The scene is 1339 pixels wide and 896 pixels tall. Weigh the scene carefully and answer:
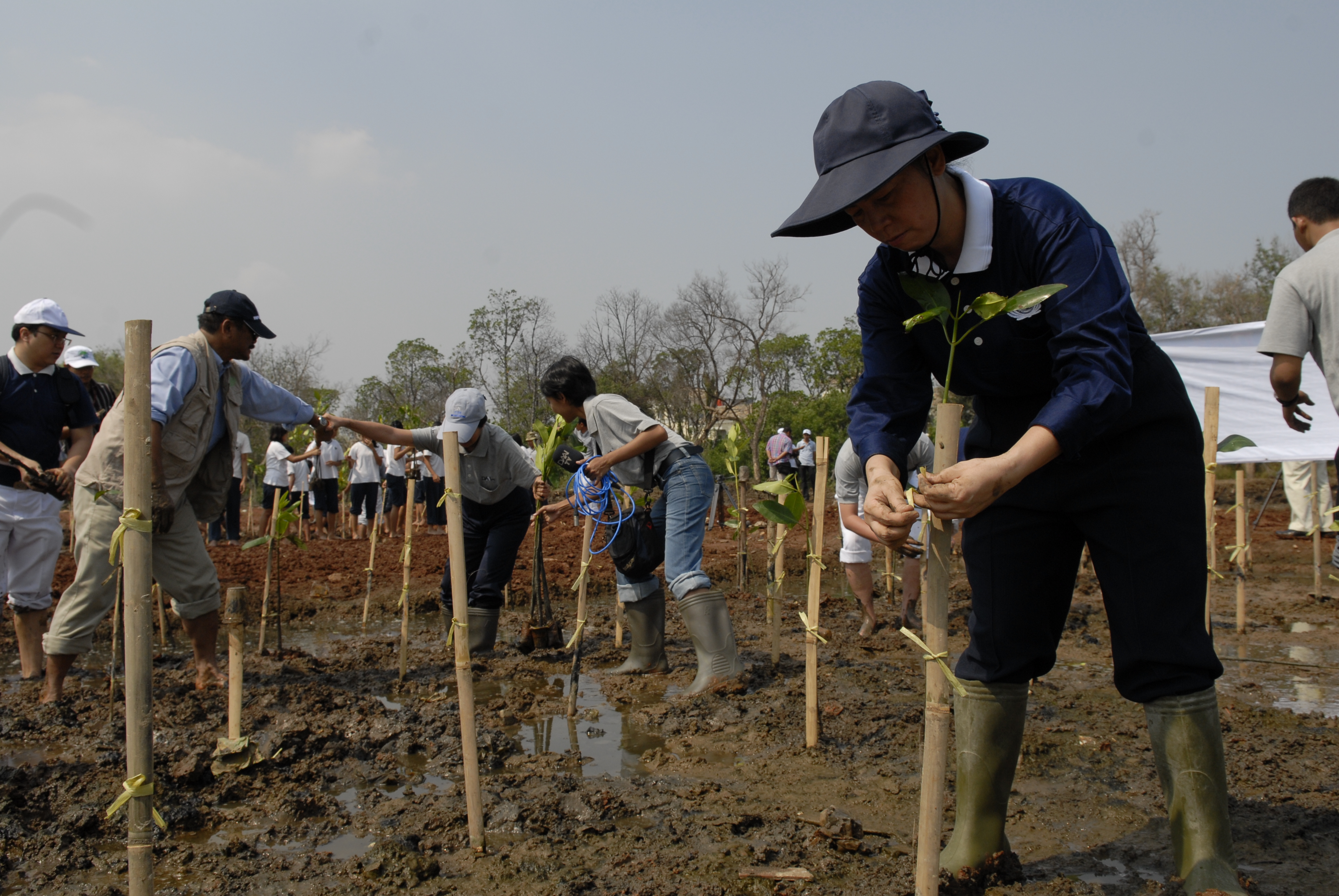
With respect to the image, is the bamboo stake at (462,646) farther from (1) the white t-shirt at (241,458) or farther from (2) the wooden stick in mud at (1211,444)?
(1) the white t-shirt at (241,458)

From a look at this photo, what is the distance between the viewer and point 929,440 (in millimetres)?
6590

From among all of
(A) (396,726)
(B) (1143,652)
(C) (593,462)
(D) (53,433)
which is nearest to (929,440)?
(C) (593,462)

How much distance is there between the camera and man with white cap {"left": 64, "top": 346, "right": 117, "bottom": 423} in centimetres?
618

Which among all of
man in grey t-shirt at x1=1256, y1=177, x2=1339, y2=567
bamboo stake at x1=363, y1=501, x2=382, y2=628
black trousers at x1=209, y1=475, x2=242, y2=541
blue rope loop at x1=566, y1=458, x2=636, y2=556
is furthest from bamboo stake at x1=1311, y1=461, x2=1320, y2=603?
black trousers at x1=209, y1=475, x2=242, y2=541

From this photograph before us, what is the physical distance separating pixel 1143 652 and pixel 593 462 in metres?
3.03

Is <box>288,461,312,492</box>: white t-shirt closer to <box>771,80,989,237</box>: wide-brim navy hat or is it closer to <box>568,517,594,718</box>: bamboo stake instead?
<box>568,517,594,718</box>: bamboo stake

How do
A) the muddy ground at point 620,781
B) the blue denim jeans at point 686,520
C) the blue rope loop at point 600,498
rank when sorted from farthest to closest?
the blue rope loop at point 600,498 → the blue denim jeans at point 686,520 → the muddy ground at point 620,781

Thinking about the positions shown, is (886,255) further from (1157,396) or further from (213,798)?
(213,798)

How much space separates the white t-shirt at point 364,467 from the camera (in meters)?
13.2

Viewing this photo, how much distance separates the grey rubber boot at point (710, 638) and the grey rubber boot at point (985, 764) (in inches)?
92.9

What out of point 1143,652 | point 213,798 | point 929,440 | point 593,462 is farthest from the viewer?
point 929,440

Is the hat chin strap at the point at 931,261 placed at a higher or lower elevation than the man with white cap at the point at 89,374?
lower

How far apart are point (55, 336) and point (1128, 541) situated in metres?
5.04

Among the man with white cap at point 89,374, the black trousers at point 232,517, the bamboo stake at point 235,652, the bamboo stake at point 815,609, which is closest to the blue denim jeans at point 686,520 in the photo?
the bamboo stake at point 815,609
